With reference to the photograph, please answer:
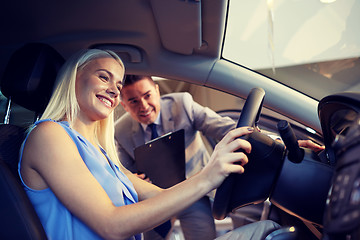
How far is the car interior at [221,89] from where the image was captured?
0.84 meters

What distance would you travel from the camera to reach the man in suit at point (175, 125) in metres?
2.11

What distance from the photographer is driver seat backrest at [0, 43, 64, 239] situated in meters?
0.89

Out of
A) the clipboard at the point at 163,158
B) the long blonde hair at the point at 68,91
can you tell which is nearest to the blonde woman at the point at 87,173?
the long blonde hair at the point at 68,91

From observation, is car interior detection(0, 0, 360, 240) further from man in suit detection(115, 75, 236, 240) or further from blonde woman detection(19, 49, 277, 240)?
man in suit detection(115, 75, 236, 240)

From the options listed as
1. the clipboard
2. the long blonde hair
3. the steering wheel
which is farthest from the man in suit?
the steering wheel

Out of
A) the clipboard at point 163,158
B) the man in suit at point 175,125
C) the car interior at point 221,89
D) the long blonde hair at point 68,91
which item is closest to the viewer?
the car interior at point 221,89

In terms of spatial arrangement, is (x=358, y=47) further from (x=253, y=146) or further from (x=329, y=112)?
(x=253, y=146)

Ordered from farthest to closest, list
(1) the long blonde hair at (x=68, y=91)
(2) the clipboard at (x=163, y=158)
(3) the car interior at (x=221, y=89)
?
(2) the clipboard at (x=163, y=158), (1) the long blonde hair at (x=68, y=91), (3) the car interior at (x=221, y=89)

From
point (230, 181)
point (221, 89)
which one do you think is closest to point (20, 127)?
point (230, 181)

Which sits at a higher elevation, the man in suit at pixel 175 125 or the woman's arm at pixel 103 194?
the woman's arm at pixel 103 194

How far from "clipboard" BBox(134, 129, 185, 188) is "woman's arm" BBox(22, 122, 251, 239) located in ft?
2.39

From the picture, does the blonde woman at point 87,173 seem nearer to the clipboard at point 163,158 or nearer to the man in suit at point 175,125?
the clipboard at point 163,158

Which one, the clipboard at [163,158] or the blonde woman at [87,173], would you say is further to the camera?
the clipboard at [163,158]

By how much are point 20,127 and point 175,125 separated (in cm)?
120
